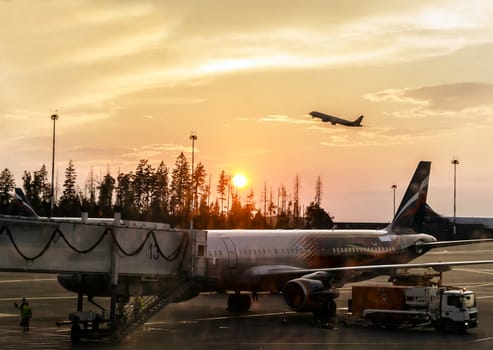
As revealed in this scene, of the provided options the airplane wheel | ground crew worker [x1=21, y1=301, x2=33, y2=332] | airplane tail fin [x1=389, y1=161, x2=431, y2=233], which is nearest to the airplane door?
the airplane wheel

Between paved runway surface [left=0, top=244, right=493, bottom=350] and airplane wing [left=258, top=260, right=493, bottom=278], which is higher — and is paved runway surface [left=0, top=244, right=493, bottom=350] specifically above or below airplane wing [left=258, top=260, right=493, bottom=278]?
below

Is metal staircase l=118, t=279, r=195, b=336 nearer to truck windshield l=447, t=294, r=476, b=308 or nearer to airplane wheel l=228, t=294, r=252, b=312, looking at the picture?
airplane wheel l=228, t=294, r=252, b=312

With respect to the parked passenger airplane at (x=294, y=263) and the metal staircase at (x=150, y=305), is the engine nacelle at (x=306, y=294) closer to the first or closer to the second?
the parked passenger airplane at (x=294, y=263)

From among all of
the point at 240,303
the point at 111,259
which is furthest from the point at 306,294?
the point at 111,259

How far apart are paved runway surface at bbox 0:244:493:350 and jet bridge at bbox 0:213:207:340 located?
1.66 metres

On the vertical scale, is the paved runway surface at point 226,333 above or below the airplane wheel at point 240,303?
below

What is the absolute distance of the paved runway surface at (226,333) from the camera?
36.0m

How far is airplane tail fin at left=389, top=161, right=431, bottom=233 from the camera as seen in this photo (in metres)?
67.3

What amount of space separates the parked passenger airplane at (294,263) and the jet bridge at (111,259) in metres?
0.20

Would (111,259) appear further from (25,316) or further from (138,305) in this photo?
(25,316)

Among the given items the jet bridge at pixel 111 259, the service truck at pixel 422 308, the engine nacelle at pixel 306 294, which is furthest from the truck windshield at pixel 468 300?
the jet bridge at pixel 111 259

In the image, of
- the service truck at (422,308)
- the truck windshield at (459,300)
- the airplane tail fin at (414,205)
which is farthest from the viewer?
the airplane tail fin at (414,205)

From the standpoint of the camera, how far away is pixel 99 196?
199 meters

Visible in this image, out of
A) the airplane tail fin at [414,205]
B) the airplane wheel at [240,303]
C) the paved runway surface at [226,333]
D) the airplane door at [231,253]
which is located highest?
the airplane tail fin at [414,205]
